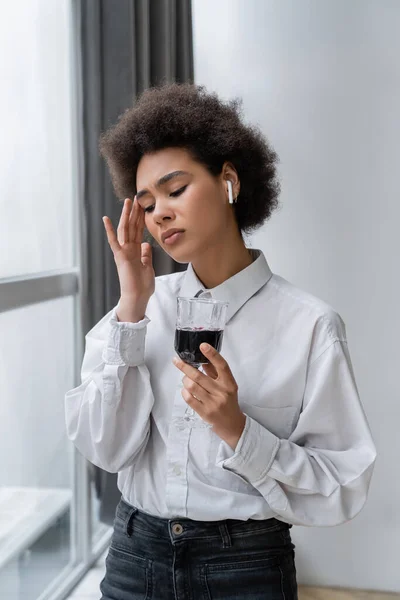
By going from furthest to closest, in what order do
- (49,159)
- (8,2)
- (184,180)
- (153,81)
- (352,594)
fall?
(352,594) → (153,81) → (49,159) → (8,2) → (184,180)


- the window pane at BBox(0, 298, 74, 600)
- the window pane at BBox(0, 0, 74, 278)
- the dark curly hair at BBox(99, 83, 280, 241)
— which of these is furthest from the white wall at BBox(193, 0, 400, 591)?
the dark curly hair at BBox(99, 83, 280, 241)

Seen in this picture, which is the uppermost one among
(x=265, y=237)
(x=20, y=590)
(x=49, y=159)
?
(x=49, y=159)

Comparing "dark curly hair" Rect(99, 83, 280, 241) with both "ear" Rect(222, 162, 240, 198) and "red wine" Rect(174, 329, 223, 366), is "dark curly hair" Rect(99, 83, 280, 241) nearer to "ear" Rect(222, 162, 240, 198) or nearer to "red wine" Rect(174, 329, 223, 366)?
"ear" Rect(222, 162, 240, 198)

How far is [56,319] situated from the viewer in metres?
2.30

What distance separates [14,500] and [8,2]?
141cm

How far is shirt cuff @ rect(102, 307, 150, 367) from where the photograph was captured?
1.43m

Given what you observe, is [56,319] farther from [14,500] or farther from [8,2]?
[8,2]

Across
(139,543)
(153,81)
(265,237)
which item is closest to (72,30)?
(153,81)

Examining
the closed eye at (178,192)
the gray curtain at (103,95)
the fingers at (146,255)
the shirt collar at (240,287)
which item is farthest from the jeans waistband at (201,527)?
the gray curtain at (103,95)

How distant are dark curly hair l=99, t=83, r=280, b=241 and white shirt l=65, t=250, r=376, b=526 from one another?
0.67 ft

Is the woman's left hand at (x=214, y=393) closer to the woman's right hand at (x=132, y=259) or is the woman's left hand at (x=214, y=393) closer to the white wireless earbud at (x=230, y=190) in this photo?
the woman's right hand at (x=132, y=259)

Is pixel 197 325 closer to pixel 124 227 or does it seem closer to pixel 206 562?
pixel 124 227

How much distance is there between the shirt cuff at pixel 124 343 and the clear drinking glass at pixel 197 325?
173mm

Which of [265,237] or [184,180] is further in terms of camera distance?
[265,237]
